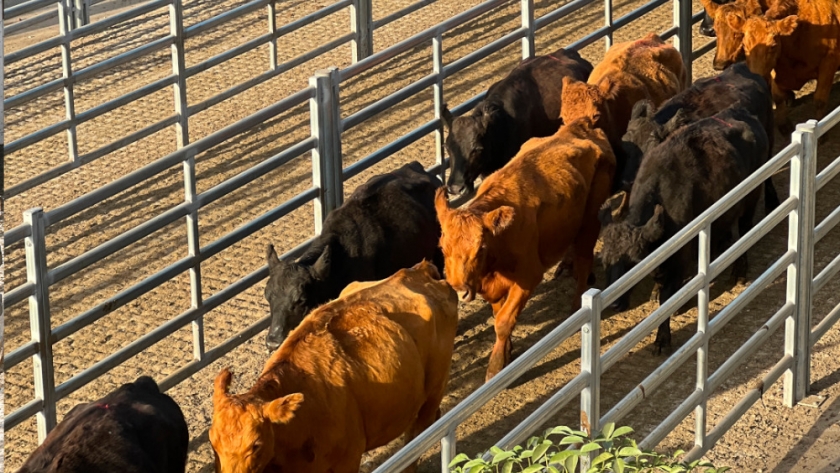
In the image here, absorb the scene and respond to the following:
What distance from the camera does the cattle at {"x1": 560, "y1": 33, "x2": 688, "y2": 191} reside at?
8625 mm

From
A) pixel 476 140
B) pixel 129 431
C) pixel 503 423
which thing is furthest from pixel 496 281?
pixel 129 431

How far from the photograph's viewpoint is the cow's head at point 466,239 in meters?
6.98

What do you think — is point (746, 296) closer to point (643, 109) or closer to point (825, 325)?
point (825, 325)

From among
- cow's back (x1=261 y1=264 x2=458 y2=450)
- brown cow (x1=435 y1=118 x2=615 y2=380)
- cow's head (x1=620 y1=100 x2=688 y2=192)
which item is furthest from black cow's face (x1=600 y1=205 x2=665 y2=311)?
cow's back (x1=261 y1=264 x2=458 y2=450)

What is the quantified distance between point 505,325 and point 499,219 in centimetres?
67

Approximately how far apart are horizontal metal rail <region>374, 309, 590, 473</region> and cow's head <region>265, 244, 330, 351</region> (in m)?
2.34

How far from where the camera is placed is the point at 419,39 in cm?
847

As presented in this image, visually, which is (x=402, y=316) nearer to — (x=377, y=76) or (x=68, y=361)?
(x=68, y=361)

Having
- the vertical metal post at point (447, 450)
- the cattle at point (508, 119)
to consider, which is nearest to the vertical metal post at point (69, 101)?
the cattle at point (508, 119)

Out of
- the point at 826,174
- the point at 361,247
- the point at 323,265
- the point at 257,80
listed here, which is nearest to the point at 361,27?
the point at 257,80

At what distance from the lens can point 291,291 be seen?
22.5 ft

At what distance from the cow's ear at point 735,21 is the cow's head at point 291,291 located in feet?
15.5

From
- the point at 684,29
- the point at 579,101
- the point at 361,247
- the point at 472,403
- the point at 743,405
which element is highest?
the point at 472,403

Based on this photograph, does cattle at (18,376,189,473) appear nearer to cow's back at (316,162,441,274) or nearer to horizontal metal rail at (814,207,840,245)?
cow's back at (316,162,441,274)
